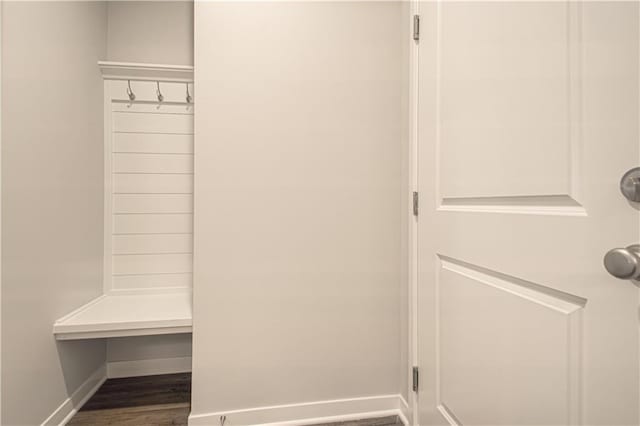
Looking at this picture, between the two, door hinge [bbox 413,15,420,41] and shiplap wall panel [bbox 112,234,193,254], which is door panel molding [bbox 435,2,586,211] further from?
shiplap wall panel [bbox 112,234,193,254]

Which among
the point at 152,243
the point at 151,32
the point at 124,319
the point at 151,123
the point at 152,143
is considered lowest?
the point at 124,319

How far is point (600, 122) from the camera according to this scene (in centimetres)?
68

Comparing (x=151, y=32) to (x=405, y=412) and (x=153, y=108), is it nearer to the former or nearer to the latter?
(x=153, y=108)

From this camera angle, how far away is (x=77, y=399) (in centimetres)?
164

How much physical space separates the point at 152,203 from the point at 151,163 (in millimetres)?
243

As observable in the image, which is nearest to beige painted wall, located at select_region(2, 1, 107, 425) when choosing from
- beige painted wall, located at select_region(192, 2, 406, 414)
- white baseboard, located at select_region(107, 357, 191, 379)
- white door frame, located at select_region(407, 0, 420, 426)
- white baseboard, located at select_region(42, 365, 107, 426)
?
white baseboard, located at select_region(42, 365, 107, 426)

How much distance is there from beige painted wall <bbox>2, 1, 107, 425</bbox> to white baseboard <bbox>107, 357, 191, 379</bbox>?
14 cm

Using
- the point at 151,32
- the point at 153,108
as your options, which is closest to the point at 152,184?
the point at 153,108

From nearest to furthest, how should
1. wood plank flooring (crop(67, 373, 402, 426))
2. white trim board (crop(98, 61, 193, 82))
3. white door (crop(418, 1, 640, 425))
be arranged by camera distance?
white door (crop(418, 1, 640, 425))
wood plank flooring (crop(67, 373, 402, 426))
white trim board (crop(98, 61, 193, 82))

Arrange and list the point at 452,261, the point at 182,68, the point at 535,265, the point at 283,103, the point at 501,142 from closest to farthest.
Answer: the point at 535,265 → the point at 501,142 → the point at 452,261 → the point at 283,103 → the point at 182,68

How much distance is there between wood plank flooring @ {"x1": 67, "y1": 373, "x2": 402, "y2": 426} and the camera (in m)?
1.58

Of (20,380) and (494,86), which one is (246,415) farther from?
(494,86)

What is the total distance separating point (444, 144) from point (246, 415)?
1493 mm

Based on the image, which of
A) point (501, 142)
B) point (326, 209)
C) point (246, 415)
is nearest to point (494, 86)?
point (501, 142)
